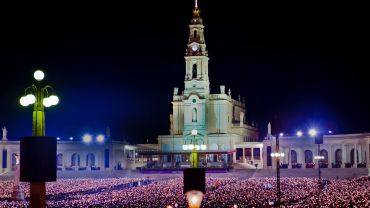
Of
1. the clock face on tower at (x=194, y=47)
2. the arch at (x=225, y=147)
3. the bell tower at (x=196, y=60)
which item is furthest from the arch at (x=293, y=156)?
the clock face on tower at (x=194, y=47)

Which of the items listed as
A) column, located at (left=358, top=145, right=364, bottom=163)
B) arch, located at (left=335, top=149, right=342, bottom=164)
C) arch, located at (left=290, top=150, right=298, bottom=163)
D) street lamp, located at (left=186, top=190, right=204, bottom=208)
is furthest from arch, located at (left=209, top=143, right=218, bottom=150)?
street lamp, located at (left=186, top=190, right=204, bottom=208)

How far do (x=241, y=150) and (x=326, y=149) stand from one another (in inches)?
494

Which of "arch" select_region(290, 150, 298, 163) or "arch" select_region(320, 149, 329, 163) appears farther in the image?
"arch" select_region(290, 150, 298, 163)

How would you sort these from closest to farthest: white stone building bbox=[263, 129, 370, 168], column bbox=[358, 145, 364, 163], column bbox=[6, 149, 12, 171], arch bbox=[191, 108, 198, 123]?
white stone building bbox=[263, 129, 370, 168] < column bbox=[358, 145, 364, 163] < column bbox=[6, 149, 12, 171] < arch bbox=[191, 108, 198, 123]

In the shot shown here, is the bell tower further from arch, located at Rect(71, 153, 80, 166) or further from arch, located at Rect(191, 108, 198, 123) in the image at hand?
arch, located at Rect(71, 153, 80, 166)

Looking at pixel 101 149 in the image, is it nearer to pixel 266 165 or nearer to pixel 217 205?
pixel 266 165

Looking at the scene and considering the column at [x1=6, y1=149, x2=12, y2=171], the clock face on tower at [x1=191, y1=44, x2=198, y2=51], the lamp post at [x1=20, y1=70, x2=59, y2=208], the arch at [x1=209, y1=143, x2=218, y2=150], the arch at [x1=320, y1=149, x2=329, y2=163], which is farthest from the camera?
the clock face on tower at [x1=191, y1=44, x2=198, y2=51]

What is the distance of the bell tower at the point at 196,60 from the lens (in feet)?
276

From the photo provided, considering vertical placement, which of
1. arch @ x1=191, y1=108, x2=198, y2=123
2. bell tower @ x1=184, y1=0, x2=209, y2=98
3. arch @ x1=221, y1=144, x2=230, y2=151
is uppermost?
bell tower @ x1=184, y1=0, x2=209, y2=98

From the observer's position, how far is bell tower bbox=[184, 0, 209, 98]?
84.2 m

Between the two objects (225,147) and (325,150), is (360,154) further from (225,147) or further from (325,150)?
(225,147)

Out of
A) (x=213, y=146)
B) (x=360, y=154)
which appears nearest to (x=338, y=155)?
(x=360, y=154)

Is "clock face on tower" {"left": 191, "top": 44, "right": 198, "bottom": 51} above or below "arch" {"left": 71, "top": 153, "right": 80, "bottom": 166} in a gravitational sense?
above

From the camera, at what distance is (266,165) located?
7588cm
